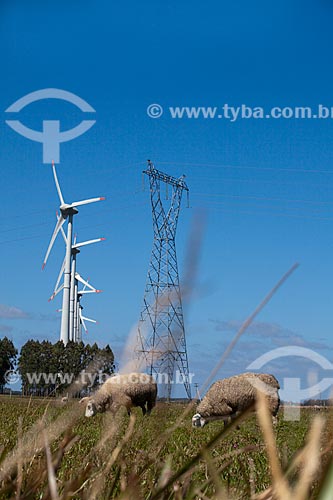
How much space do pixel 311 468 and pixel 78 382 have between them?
0.52m

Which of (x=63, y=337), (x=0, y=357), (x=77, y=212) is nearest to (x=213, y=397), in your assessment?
(x=77, y=212)

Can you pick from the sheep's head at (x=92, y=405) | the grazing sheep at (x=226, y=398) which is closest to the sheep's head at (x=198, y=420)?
the grazing sheep at (x=226, y=398)

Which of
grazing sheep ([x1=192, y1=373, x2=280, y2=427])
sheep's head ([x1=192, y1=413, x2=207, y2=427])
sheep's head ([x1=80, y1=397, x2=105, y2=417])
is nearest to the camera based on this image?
sheep's head ([x1=80, y1=397, x2=105, y2=417])

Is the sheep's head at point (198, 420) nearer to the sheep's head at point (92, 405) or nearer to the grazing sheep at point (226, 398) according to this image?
the grazing sheep at point (226, 398)

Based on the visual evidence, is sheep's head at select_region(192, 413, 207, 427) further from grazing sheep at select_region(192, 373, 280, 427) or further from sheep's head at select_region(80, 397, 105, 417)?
sheep's head at select_region(80, 397, 105, 417)

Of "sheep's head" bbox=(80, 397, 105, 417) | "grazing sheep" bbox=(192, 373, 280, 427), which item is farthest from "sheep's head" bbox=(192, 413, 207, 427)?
"sheep's head" bbox=(80, 397, 105, 417)

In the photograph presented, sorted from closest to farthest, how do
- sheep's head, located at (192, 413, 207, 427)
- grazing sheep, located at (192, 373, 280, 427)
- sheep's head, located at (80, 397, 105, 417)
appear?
sheep's head, located at (80, 397, 105, 417), sheep's head, located at (192, 413, 207, 427), grazing sheep, located at (192, 373, 280, 427)

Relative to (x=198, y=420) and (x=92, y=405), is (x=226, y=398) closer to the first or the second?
(x=198, y=420)

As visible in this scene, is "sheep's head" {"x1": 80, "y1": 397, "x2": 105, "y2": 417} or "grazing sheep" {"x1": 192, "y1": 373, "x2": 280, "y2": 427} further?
"grazing sheep" {"x1": 192, "y1": 373, "x2": 280, "y2": 427}

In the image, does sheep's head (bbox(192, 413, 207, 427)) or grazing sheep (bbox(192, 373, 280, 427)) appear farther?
grazing sheep (bbox(192, 373, 280, 427))

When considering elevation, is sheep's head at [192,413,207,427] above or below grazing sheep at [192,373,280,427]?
below

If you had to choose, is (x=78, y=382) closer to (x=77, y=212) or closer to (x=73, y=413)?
(x=73, y=413)

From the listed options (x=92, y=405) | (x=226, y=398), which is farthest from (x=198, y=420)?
(x=92, y=405)

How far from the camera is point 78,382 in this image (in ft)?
3.39
